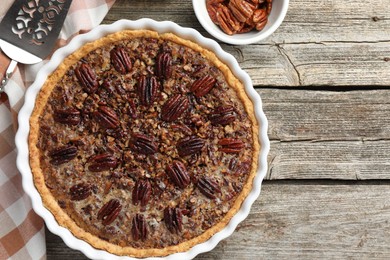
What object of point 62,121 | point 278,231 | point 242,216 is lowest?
point 278,231

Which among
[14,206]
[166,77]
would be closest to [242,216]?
[166,77]

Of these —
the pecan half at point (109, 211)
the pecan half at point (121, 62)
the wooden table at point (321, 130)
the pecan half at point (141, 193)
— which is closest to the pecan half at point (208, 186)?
the pecan half at point (141, 193)

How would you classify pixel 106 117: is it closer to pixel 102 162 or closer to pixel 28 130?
pixel 102 162

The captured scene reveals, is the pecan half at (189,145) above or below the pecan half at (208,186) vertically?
above

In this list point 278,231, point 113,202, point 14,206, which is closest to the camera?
point 113,202

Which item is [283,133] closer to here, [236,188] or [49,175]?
[236,188]

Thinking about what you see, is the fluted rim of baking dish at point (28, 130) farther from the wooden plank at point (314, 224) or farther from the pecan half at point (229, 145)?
the wooden plank at point (314, 224)

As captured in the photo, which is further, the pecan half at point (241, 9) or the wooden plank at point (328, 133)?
the wooden plank at point (328, 133)
